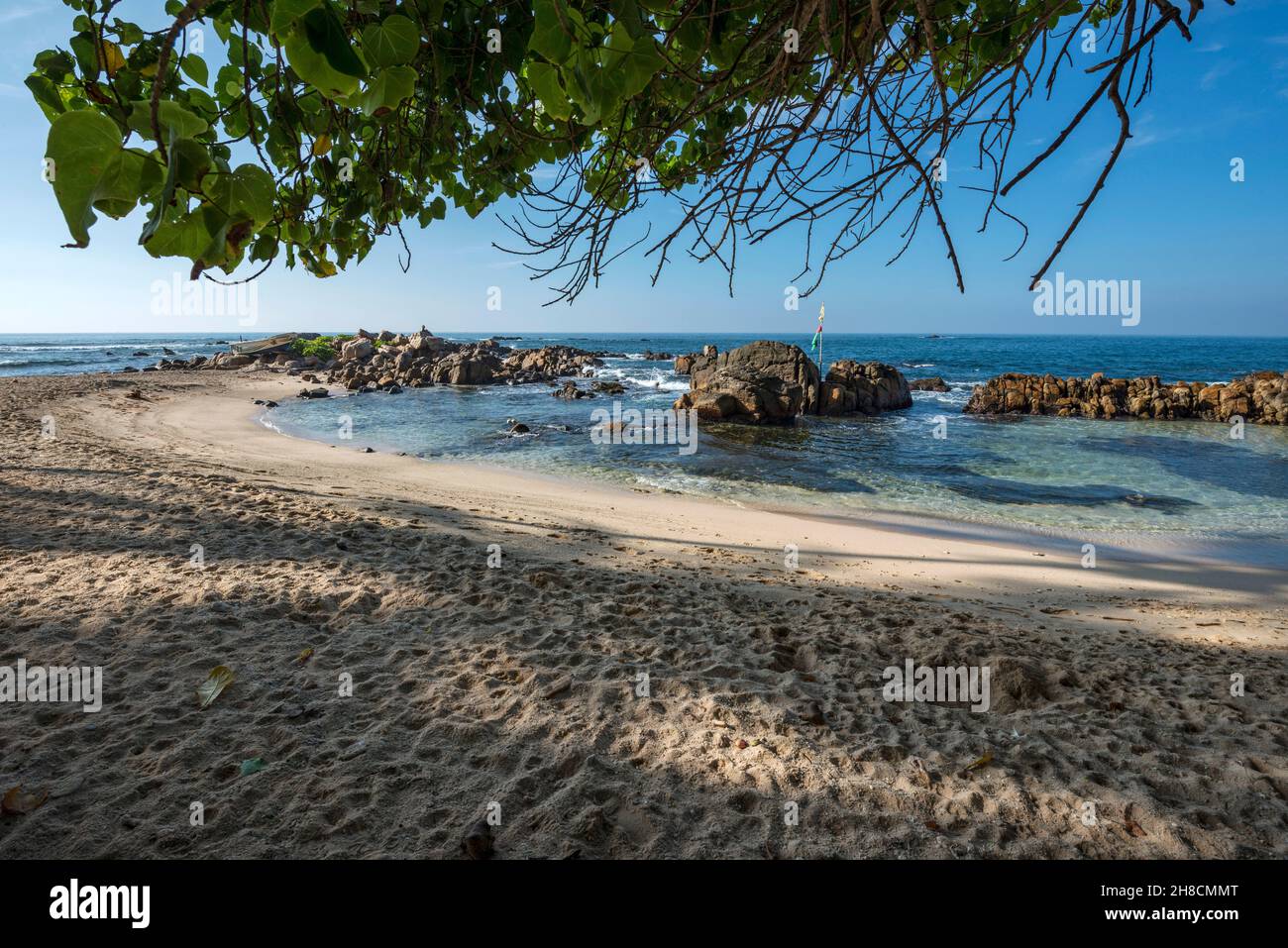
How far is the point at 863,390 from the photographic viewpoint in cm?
2352

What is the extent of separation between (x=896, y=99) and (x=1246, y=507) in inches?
568

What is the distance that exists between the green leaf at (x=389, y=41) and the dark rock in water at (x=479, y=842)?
2534 millimetres

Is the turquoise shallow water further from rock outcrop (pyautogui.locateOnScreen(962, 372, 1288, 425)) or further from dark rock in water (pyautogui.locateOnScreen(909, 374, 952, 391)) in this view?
dark rock in water (pyautogui.locateOnScreen(909, 374, 952, 391))

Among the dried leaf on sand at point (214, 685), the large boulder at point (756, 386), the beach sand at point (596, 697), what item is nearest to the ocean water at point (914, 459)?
the large boulder at point (756, 386)

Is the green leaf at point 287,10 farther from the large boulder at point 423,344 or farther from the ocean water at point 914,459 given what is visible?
the large boulder at point 423,344

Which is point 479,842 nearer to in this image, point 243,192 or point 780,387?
point 243,192

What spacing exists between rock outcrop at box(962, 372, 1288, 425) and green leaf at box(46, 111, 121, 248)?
27538 millimetres

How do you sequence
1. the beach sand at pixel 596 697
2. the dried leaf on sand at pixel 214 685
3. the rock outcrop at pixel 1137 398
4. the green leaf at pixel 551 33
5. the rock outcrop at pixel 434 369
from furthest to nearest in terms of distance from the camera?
1. the rock outcrop at pixel 434 369
2. the rock outcrop at pixel 1137 398
3. the dried leaf on sand at pixel 214 685
4. the beach sand at pixel 596 697
5. the green leaf at pixel 551 33

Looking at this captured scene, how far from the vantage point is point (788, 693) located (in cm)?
369

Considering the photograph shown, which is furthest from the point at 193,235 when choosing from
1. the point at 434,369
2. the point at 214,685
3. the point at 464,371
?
the point at 434,369

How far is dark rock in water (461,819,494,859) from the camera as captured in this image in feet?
7.60

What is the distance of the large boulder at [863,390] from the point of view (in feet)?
74.1

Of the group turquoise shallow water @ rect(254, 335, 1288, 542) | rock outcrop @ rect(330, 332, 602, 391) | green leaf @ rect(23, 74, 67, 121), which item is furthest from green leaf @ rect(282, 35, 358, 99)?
rock outcrop @ rect(330, 332, 602, 391)
